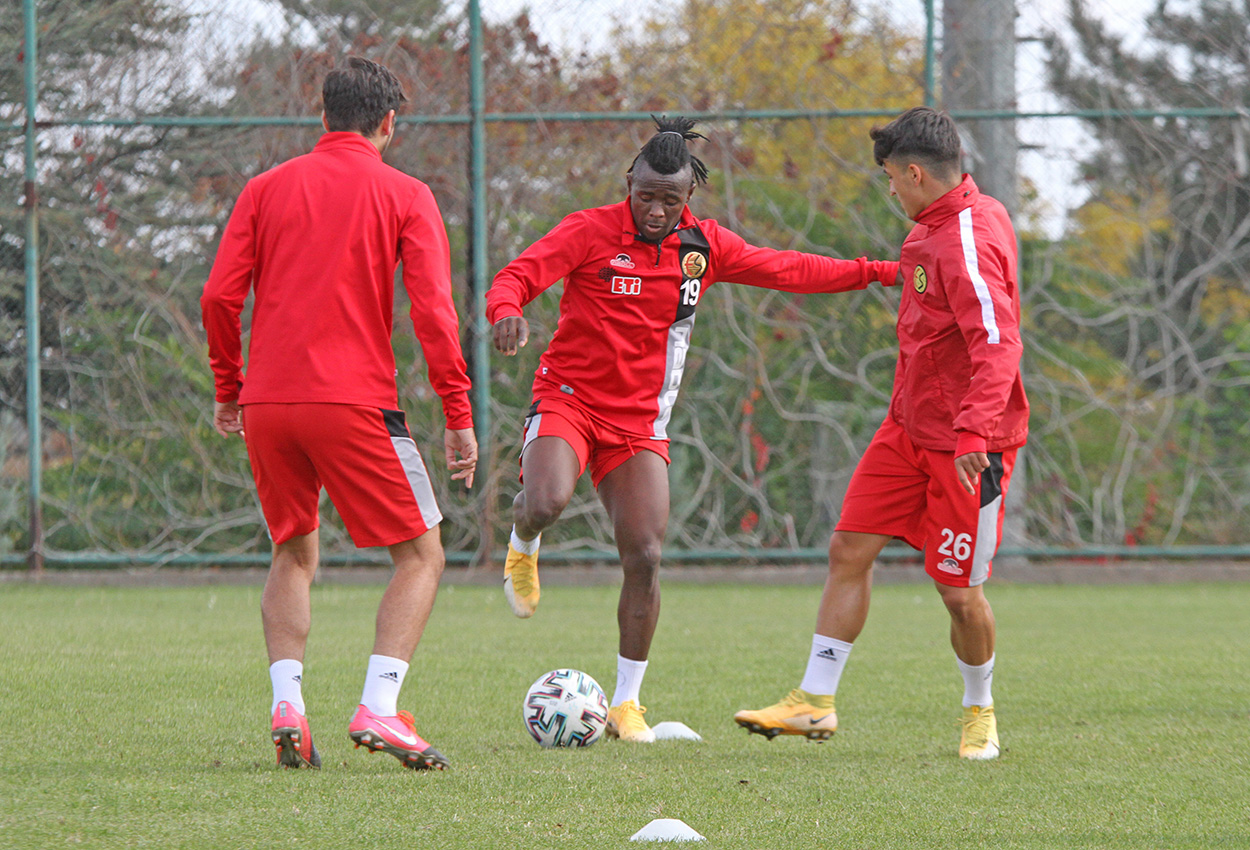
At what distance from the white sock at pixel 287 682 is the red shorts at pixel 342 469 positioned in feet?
1.15

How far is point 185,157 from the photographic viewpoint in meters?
9.19

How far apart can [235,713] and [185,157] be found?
562 cm

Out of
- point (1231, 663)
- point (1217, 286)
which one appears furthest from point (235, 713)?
point (1217, 286)

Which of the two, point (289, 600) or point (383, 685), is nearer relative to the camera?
point (383, 685)

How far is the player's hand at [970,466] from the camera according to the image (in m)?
3.93

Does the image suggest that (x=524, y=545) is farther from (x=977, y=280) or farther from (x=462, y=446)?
(x=977, y=280)

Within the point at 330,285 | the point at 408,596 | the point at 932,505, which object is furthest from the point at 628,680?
the point at 330,285

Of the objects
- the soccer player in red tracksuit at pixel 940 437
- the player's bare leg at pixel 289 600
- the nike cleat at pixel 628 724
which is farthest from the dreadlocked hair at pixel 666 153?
the nike cleat at pixel 628 724

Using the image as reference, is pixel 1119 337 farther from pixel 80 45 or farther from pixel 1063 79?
pixel 80 45

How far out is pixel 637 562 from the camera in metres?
4.67

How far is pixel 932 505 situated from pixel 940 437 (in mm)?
217

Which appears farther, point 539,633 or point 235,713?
point 539,633

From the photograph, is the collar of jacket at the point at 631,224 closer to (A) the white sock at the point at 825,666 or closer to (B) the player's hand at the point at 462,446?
(B) the player's hand at the point at 462,446

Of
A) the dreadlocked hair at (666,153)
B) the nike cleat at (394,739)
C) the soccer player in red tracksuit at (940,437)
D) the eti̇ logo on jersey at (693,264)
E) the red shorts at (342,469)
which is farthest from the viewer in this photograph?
the eti̇ logo on jersey at (693,264)
